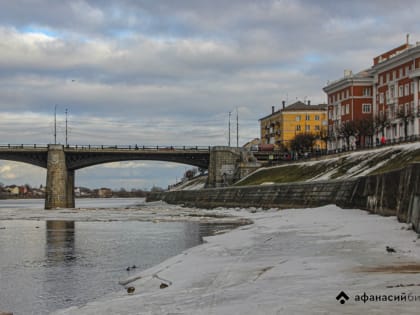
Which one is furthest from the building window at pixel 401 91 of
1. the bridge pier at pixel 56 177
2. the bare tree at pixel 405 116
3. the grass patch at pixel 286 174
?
the bridge pier at pixel 56 177

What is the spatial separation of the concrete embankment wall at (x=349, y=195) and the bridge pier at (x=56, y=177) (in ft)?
113

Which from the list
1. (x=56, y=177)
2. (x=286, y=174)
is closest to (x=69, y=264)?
(x=286, y=174)

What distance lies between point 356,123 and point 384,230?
8651cm

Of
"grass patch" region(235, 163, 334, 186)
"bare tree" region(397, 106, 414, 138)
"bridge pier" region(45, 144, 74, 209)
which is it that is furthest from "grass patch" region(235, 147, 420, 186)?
"bridge pier" region(45, 144, 74, 209)

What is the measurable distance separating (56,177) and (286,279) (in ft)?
379

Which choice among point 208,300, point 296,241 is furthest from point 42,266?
point 208,300

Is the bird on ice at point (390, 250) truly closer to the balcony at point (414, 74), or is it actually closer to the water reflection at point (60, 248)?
the water reflection at point (60, 248)

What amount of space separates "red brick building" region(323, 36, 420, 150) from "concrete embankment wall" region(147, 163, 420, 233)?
22863 millimetres

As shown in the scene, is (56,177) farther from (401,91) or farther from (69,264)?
(69,264)

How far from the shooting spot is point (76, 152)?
12975cm

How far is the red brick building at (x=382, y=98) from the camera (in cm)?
10019

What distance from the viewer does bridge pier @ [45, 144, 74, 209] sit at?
5007 inches

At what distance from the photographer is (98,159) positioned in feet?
427

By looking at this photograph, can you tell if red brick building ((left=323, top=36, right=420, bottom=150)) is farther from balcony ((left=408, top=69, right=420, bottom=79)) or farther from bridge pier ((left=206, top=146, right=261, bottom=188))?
bridge pier ((left=206, top=146, right=261, bottom=188))
